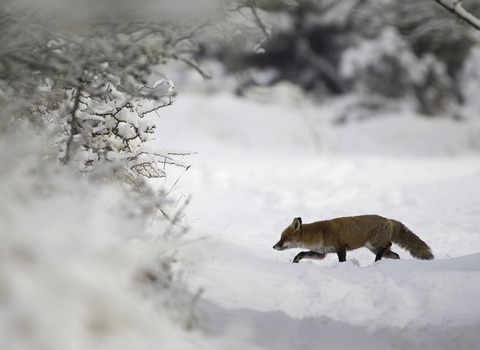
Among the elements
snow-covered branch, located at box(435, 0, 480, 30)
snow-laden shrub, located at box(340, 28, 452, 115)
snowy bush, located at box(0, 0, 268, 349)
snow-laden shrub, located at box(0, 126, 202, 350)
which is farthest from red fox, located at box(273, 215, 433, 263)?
snow-laden shrub, located at box(340, 28, 452, 115)

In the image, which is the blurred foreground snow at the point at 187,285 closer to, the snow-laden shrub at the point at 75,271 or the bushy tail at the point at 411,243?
the snow-laden shrub at the point at 75,271

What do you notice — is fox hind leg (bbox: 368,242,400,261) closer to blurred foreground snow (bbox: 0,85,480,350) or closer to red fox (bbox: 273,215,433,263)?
red fox (bbox: 273,215,433,263)

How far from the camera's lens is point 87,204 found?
9.92 ft

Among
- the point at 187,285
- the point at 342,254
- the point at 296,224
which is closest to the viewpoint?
the point at 187,285

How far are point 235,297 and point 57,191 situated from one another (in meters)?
1.41

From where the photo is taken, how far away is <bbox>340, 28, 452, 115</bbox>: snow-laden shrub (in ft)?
74.1

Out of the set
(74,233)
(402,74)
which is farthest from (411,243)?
(402,74)

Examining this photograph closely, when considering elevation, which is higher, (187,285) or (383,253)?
(187,285)

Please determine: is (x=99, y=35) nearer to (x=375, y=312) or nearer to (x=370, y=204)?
(x=375, y=312)

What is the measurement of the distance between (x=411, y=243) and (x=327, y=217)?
275 cm

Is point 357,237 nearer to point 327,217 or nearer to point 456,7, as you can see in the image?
point 456,7

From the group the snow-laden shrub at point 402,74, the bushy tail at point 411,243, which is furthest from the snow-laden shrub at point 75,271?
the snow-laden shrub at point 402,74

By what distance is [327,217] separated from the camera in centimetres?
792

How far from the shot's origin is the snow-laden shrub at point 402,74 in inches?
889
